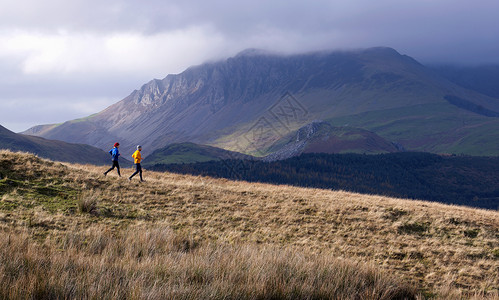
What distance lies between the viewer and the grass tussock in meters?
6.82

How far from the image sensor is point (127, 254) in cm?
950

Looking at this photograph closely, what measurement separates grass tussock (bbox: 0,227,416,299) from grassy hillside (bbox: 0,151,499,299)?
3cm

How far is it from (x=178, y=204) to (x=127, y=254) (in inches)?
402

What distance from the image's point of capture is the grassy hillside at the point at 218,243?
25.3 feet

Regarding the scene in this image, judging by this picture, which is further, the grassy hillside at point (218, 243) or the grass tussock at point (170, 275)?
the grassy hillside at point (218, 243)

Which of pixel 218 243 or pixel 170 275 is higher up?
pixel 170 275

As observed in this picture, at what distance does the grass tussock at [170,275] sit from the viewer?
682 cm

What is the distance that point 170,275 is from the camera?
8133mm

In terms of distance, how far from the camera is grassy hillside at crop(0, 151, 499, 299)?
7.70 m

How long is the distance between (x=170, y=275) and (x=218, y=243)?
4774 mm

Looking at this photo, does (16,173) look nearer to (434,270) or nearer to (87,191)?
(87,191)

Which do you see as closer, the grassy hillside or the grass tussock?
the grass tussock

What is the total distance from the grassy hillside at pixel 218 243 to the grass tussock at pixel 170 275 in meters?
0.03

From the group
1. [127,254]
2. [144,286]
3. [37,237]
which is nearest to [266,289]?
[144,286]
